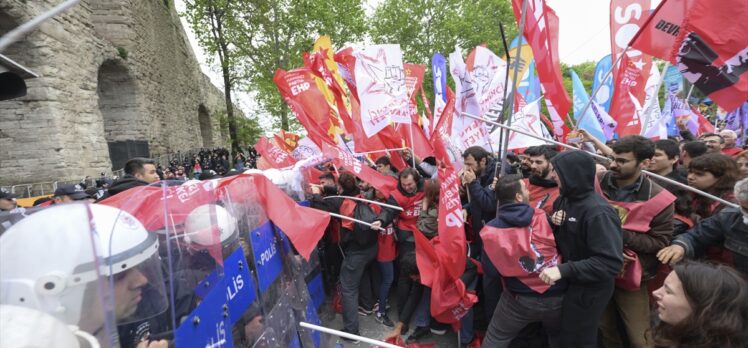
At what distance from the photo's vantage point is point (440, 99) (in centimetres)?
636

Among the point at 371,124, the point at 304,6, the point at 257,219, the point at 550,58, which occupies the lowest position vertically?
the point at 257,219

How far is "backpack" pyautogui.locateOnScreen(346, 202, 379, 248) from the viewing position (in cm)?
385

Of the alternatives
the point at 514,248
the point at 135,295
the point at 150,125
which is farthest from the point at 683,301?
the point at 150,125

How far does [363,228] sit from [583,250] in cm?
212

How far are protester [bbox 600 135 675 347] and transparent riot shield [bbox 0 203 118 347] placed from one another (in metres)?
2.97

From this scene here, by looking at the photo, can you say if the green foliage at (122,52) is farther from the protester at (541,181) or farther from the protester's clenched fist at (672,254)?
the protester's clenched fist at (672,254)

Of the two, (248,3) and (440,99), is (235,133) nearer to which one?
(248,3)

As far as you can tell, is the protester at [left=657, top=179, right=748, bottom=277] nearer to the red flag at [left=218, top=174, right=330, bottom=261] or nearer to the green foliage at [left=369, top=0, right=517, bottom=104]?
the red flag at [left=218, top=174, right=330, bottom=261]

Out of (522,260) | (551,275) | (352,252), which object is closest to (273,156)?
(352,252)

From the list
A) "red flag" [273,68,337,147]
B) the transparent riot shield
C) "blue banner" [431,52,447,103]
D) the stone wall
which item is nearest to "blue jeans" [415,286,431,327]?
"red flag" [273,68,337,147]

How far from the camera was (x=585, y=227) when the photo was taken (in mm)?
2264

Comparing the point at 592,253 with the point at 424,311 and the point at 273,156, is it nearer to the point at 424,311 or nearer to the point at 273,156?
the point at 424,311

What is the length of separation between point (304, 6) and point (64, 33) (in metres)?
9.96

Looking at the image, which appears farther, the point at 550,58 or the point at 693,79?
the point at 550,58
